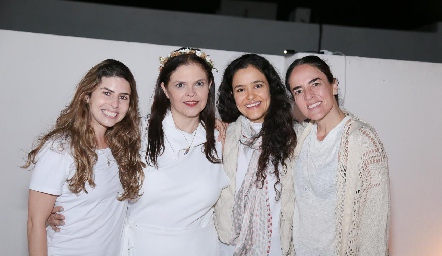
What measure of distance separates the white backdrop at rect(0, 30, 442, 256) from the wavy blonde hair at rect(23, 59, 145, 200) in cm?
127

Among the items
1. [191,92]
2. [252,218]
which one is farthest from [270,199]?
[191,92]

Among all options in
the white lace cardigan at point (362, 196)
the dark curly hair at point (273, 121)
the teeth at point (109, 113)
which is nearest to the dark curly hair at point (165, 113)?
the dark curly hair at point (273, 121)

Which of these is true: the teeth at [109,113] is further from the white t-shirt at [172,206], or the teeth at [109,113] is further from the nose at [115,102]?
the white t-shirt at [172,206]

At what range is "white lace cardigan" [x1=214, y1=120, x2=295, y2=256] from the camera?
238cm

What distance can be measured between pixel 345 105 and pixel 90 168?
2.26 m

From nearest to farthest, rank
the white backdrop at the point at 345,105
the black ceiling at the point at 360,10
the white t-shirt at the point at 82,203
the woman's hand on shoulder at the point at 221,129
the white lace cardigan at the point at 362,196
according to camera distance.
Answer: the white t-shirt at the point at 82,203
the white lace cardigan at the point at 362,196
the woman's hand on shoulder at the point at 221,129
the white backdrop at the point at 345,105
the black ceiling at the point at 360,10

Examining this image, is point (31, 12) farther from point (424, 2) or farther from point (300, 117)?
point (424, 2)

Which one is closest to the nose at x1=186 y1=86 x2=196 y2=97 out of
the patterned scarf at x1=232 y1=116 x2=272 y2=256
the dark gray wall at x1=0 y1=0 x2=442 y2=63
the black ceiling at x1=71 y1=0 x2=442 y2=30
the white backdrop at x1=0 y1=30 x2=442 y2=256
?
the patterned scarf at x1=232 y1=116 x2=272 y2=256

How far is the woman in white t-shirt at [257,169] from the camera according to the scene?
2.40 meters

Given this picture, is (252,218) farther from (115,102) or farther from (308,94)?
(115,102)

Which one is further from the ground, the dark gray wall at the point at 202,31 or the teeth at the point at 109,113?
the dark gray wall at the point at 202,31

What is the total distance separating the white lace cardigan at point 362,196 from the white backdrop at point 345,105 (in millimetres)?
1412

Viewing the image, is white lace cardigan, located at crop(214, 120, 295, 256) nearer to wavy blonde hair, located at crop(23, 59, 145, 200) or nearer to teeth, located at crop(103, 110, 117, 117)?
wavy blonde hair, located at crop(23, 59, 145, 200)

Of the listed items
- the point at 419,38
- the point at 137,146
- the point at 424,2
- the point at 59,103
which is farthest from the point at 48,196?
the point at 424,2
